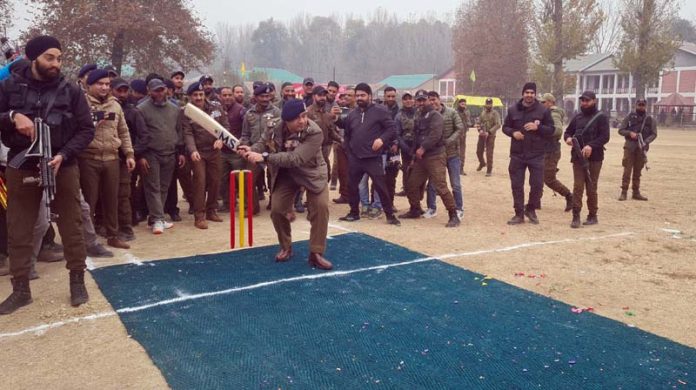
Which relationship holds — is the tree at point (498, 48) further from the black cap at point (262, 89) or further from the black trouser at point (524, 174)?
the black cap at point (262, 89)

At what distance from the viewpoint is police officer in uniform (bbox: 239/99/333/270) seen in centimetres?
604

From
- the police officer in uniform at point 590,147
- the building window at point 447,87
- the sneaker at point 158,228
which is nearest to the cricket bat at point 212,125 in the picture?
the sneaker at point 158,228

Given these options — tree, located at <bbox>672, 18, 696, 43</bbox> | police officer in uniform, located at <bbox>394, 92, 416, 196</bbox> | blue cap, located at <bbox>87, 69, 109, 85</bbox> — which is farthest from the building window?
blue cap, located at <bbox>87, 69, 109, 85</bbox>

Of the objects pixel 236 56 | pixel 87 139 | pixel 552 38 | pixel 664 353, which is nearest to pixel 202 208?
pixel 87 139

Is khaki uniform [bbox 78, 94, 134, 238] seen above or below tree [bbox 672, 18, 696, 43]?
below

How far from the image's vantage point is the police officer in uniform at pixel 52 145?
4684 millimetres

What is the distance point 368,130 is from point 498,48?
56715 mm

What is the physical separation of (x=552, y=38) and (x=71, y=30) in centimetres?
3434

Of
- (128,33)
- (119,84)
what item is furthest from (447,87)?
(119,84)

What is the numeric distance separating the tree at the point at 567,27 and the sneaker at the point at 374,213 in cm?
3914

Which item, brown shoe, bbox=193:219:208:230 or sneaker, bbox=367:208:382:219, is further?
sneaker, bbox=367:208:382:219

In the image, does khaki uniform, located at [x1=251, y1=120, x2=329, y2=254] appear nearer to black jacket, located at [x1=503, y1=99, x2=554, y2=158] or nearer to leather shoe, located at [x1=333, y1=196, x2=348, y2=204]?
black jacket, located at [x1=503, y1=99, x2=554, y2=158]

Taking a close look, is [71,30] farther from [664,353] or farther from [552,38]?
[552,38]

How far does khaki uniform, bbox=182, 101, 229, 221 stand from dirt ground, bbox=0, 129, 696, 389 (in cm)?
43
